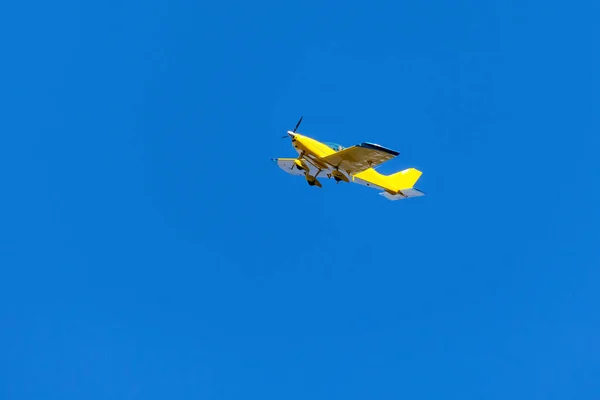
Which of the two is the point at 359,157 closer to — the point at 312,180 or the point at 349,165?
the point at 349,165

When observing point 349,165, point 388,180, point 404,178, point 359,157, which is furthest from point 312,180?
point 404,178

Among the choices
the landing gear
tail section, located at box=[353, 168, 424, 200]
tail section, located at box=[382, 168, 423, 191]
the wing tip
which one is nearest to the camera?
the wing tip

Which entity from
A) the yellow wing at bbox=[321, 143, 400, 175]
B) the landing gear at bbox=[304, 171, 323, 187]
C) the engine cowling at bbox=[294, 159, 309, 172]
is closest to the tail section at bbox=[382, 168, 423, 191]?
the yellow wing at bbox=[321, 143, 400, 175]

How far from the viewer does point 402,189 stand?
4950 centimetres

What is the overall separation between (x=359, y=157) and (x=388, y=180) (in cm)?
725

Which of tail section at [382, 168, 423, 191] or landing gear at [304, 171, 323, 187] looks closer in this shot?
landing gear at [304, 171, 323, 187]

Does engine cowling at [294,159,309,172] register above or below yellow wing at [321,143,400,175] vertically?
above

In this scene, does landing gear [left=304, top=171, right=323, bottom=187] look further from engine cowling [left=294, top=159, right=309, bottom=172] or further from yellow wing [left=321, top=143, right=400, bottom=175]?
yellow wing [left=321, top=143, right=400, bottom=175]

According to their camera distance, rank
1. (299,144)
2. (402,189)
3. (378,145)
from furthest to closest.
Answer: (402,189) → (299,144) → (378,145)

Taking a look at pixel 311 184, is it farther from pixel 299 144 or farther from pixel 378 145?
pixel 378 145

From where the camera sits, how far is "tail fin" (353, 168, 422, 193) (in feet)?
161

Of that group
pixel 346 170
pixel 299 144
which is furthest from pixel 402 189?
pixel 299 144

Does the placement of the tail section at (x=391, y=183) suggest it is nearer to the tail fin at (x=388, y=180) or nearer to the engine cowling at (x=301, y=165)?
the tail fin at (x=388, y=180)

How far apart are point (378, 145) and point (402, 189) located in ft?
29.5
